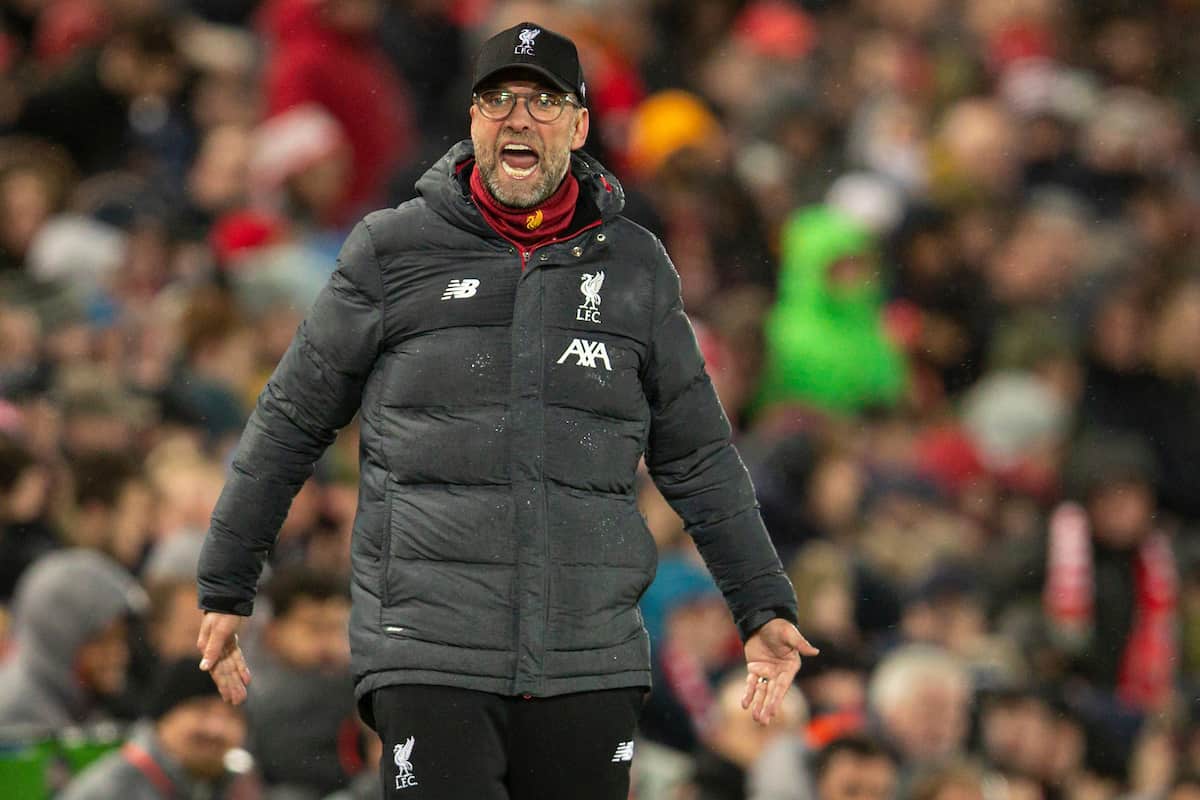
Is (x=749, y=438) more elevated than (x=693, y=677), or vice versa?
(x=749, y=438)

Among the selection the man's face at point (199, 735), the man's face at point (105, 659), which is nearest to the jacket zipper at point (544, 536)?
the man's face at point (199, 735)

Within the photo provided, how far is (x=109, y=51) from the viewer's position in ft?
42.6

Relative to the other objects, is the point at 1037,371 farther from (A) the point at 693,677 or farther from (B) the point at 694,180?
(A) the point at 693,677

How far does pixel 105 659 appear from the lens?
880cm

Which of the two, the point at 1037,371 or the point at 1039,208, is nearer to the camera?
the point at 1037,371

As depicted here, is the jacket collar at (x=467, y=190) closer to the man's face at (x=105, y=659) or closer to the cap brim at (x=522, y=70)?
the cap brim at (x=522, y=70)

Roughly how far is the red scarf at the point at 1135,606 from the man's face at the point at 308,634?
4.19m

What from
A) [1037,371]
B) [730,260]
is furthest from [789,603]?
[1037,371]

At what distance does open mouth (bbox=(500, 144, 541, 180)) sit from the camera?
5508 millimetres

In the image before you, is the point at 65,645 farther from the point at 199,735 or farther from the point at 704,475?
the point at 704,475

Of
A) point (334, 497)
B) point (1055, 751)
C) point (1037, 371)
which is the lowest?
point (1055, 751)

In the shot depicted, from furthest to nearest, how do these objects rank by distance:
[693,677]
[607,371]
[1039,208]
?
[1039,208], [693,677], [607,371]

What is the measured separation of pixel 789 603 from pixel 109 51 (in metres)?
8.13

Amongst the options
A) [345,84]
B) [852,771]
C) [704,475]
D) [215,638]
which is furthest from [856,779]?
[345,84]
